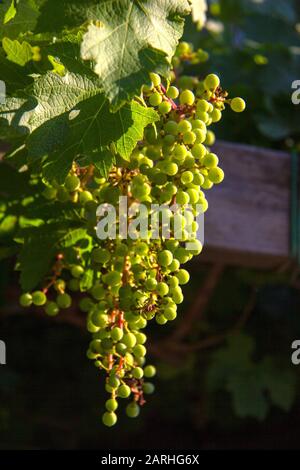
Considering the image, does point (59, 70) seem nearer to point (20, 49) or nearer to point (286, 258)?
point (20, 49)

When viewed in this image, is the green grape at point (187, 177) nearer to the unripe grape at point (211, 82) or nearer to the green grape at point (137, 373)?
the unripe grape at point (211, 82)

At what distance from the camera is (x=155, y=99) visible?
0.89 metres

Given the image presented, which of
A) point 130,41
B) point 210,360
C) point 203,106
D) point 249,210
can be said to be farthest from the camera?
point 210,360

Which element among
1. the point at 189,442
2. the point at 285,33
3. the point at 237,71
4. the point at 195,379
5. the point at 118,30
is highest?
the point at 285,33

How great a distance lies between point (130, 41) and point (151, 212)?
0.67ft

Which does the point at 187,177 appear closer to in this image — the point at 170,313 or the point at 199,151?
the point at 199,151

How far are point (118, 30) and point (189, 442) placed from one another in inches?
60.6

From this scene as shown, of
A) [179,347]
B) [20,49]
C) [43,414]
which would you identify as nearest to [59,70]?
[20,49]

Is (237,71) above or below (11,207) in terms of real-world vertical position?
above

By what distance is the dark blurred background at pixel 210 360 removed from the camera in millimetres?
2023

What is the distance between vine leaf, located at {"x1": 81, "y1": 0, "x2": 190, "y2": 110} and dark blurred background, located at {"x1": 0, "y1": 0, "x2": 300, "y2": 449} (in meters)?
1.09

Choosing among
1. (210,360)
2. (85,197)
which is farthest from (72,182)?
(210,360)

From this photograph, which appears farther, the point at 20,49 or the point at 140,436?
the point at 140,436
